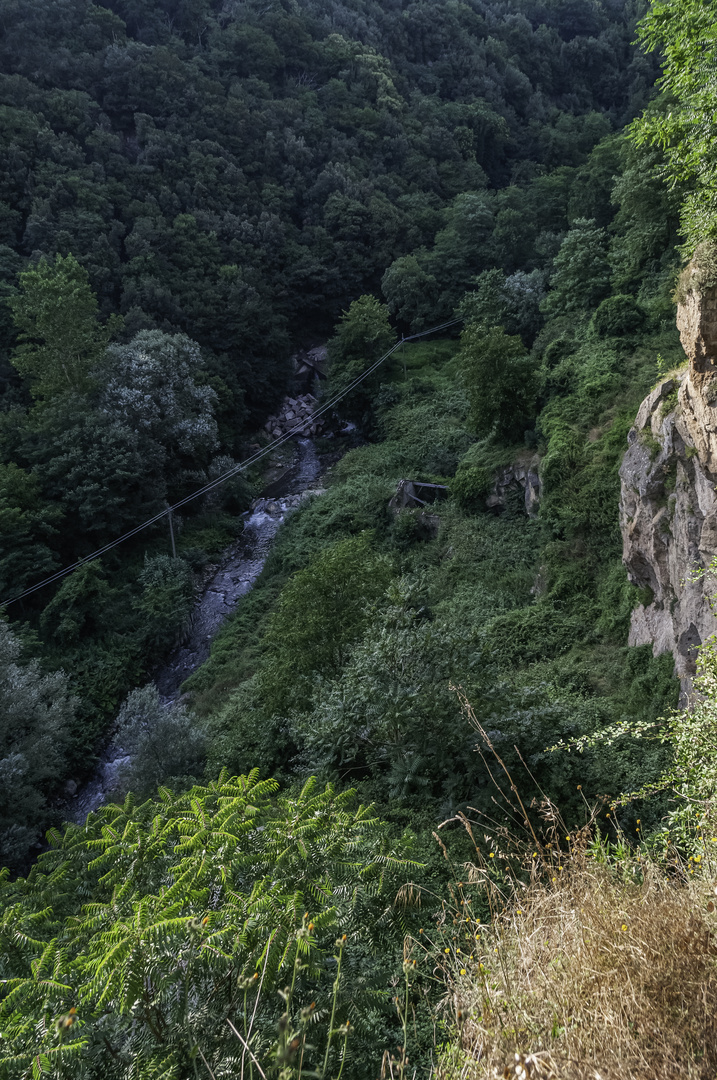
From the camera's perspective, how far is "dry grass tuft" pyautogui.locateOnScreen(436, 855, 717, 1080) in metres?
2.30

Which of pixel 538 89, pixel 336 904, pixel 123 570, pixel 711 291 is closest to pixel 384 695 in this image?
pixel 336 904

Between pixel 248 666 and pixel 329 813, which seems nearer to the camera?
pixel 329 813

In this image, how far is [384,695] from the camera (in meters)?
6.79

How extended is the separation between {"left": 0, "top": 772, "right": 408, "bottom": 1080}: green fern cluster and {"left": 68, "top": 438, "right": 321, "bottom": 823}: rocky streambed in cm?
1115

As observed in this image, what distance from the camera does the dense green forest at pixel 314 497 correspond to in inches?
139

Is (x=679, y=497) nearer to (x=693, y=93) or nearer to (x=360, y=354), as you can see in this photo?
(x=693, y=93)

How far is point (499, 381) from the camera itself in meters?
17.6

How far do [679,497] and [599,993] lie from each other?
28.0ft

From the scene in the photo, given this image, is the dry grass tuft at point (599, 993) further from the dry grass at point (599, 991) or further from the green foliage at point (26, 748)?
the green foliage at point (26, 748)

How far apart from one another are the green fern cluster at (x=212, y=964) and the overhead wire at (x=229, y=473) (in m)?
16.7

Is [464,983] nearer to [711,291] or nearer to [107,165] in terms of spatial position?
[711,291]

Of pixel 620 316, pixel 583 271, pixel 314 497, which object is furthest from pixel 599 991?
pixel 583 271

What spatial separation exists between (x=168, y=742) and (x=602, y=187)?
98.6ft

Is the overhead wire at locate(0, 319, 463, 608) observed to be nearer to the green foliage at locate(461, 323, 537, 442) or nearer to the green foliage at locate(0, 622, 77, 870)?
the green foliage at locate(0, 622, 77, 870)
